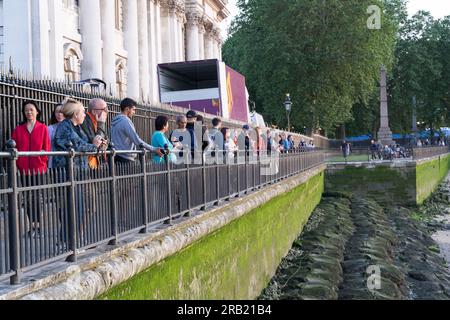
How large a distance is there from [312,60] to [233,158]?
33.5 m

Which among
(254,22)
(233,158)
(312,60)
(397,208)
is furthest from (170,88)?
(254,22)

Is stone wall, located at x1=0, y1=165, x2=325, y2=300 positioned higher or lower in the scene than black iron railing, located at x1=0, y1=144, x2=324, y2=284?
lower

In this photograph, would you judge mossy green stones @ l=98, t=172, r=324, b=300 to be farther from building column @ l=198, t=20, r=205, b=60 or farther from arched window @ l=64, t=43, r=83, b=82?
building column @ l=198, t=20, r=205, b=60

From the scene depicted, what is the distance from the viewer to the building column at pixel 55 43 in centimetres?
2411

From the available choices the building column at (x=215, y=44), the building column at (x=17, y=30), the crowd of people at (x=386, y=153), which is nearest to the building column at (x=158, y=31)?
the crowd of people at (x=386, y=153)

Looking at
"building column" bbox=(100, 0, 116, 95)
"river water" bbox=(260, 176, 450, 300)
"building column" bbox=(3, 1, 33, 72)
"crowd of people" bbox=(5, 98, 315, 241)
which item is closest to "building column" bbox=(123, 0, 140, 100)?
"building column" bbox=(100, 0, 116, 95)

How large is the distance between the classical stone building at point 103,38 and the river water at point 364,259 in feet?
18.2

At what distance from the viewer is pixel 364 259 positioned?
699 inches

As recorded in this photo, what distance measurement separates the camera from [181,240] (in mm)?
7945

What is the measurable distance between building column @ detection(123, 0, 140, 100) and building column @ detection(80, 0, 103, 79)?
19.1ft

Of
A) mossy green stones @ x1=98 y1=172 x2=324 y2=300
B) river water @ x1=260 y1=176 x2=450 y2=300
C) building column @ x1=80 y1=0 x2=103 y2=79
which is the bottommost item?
river water @ x1=260 y1=176 x2=450 y2=300

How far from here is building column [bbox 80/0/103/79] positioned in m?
27.3

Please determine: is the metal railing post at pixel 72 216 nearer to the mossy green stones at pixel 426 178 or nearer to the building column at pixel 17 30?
the building column at pixel 17 30

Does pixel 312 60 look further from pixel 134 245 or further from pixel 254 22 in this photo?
pixel 134 245
